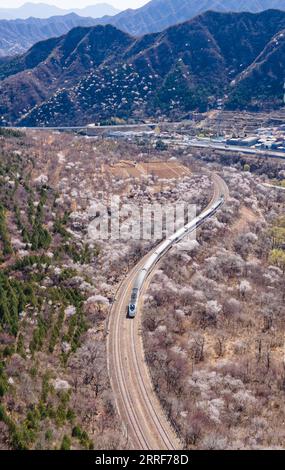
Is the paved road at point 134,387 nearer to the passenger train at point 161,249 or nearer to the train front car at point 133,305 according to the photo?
the train front car at point 133,305

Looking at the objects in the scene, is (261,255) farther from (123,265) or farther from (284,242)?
(123,265)

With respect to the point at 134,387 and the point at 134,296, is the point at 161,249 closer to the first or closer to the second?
the point at 134,296

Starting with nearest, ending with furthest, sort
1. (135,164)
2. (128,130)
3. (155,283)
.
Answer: (155,283)
(135,164)
(128,130)

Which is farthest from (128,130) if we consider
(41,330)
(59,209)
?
(41,330)

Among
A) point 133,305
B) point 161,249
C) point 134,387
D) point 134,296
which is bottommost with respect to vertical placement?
point 161,249

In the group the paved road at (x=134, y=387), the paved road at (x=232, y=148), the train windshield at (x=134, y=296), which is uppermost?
the train windshield at (x=134, y=296)

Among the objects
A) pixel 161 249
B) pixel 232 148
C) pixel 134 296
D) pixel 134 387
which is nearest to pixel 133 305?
pixel 134 296

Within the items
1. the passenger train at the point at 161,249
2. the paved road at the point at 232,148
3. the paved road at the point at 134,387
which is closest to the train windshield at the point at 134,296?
the passenger train at the point at 161,249
